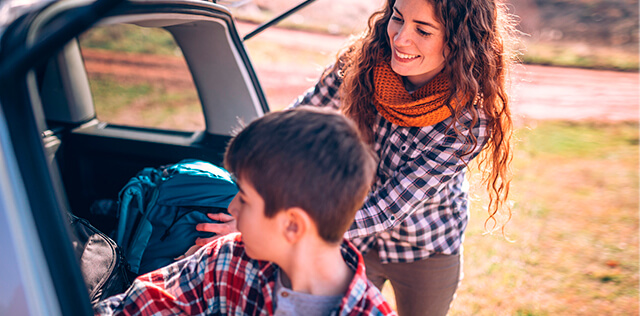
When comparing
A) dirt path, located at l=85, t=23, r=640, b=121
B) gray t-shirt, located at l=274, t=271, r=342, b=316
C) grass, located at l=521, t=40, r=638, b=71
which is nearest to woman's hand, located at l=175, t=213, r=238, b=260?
gray t-shirt, located at l=274, t=271, r=342, b=316

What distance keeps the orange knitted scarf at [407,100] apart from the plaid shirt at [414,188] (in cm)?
8

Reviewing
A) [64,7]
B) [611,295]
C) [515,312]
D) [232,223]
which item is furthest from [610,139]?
[64,7]

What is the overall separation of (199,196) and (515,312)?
2.55 metres

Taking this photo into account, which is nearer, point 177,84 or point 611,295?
point 611,295

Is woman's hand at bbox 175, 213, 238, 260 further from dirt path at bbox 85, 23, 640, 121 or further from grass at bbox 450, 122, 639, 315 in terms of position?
dirt path at bbox 85, 23, 640, 121

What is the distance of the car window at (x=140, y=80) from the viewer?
7801mm

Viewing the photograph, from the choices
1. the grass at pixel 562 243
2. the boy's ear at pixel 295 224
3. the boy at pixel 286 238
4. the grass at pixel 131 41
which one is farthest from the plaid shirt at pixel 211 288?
the grass at pixel 131 41

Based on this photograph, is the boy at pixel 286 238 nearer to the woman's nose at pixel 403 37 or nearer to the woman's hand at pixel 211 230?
the woman's hand at pixel 211 230

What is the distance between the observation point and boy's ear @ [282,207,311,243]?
1.18 metres

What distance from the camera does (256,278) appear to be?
1367mm

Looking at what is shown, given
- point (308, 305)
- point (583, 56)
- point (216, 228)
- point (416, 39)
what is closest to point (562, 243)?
point (416, 39)

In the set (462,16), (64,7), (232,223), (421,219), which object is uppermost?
(64,7)

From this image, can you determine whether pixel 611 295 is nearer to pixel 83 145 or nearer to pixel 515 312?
pixel 515 312

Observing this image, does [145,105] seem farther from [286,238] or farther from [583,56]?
[583,56]
